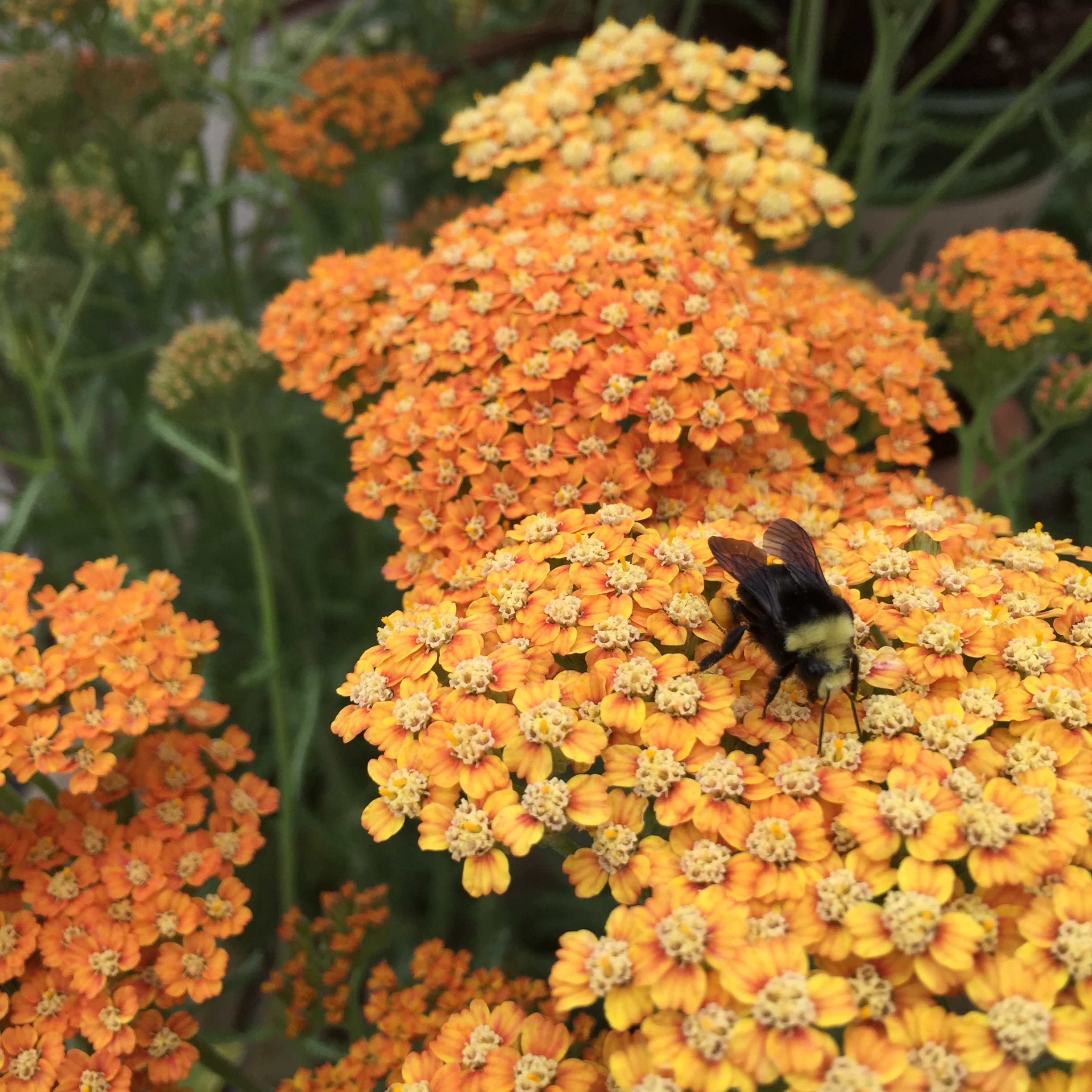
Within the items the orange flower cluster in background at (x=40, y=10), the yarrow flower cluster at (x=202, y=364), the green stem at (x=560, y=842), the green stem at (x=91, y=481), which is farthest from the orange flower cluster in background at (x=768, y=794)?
the orange flower cluster in background at (x=40, y=10)

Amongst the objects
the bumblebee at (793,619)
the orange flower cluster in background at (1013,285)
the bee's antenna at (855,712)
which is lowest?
the bee's antenna at (855,712)

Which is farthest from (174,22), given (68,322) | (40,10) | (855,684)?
(855,684)

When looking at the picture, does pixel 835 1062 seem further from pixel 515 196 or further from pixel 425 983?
pixel 515 196

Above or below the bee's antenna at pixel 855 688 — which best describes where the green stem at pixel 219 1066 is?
below

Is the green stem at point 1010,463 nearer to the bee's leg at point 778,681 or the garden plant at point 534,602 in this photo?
the garden plant at point 534,602

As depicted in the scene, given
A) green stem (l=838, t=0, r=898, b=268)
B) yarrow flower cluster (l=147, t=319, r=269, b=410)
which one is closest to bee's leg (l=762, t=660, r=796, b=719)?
yarrow flower cluster (l=147, t=319, r=269, b=410)

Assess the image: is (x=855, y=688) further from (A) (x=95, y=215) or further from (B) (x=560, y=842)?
(A) (x=95, y=215)
